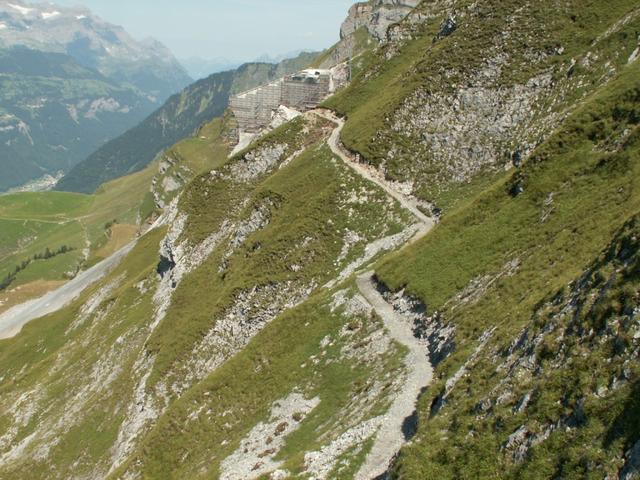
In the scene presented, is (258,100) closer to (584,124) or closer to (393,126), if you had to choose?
(393,126)

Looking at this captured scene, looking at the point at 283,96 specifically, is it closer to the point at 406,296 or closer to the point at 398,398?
the point at 406,296

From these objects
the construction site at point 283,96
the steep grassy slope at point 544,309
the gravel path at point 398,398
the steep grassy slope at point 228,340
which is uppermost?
the construction site at point 283,96

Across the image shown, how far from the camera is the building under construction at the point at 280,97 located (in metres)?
167

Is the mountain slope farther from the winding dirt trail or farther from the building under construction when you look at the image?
the building under construction

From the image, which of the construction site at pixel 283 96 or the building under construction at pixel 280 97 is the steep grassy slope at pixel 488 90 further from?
the building under construction at pixel 280 97

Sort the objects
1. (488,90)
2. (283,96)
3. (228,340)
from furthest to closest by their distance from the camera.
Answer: (283,96), (488,90), (228,340)

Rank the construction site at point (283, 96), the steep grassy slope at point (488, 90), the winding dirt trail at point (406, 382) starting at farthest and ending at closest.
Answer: the construction site at point (283, 96) → the steep grassy slope at point (488, 90) → the winding dirt trail at point (406, 382)

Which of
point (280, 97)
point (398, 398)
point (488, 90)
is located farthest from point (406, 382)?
point (280, 97)

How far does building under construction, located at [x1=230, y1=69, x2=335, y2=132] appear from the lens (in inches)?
6585

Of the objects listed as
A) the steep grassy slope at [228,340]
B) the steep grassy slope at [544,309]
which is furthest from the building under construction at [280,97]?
the steep grassy slope at [544,309]

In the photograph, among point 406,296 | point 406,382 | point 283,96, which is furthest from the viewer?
point 283,96

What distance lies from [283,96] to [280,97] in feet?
10.7

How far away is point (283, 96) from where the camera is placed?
168375mm

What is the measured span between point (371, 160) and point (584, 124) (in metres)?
37.0
